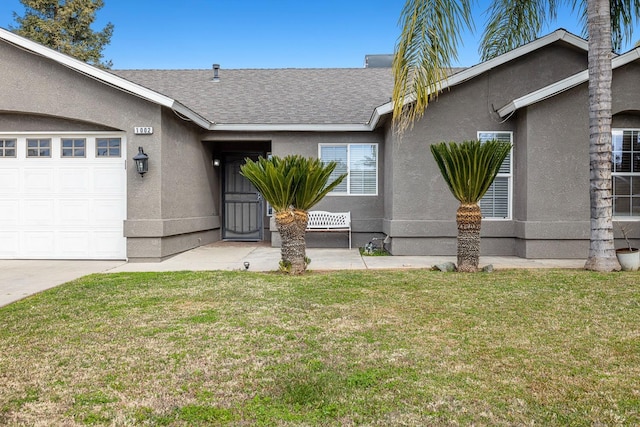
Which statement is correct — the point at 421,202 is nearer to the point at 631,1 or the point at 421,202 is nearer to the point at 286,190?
the point at 286,190

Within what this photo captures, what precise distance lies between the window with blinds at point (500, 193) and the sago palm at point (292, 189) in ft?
14.7

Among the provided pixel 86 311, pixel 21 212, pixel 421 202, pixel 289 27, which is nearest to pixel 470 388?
pixel 86 311

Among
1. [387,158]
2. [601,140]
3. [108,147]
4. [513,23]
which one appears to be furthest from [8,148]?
[601,140]

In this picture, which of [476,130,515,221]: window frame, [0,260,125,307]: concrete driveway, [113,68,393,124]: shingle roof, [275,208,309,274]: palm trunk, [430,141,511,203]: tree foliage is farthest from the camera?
[113,68,393,124]: shingle roof

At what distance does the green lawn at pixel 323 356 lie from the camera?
9.80 ft

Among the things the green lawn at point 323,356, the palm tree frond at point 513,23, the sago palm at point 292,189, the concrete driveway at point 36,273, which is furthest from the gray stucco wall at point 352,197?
the green lawn at point 323,356

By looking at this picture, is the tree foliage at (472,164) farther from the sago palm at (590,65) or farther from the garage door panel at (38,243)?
the garage door panel at (38,243)

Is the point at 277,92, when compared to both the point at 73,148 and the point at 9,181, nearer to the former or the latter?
the point at 73,148

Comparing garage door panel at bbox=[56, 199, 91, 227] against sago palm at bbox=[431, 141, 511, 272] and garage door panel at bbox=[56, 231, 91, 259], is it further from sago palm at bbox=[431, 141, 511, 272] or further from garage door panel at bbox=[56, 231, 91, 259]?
sago palm at bbox=[431, 141, 511, 272]

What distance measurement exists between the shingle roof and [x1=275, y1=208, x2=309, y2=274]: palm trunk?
476cm

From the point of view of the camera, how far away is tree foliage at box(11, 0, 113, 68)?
24406 millimetres

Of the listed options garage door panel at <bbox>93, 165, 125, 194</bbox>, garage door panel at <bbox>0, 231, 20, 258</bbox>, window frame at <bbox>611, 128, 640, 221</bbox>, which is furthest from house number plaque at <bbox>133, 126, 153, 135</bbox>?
window frame at <bbox>611, 128, 640, 221</bbox>

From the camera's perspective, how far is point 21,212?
10.1 meters

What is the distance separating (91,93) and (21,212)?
305 cm
